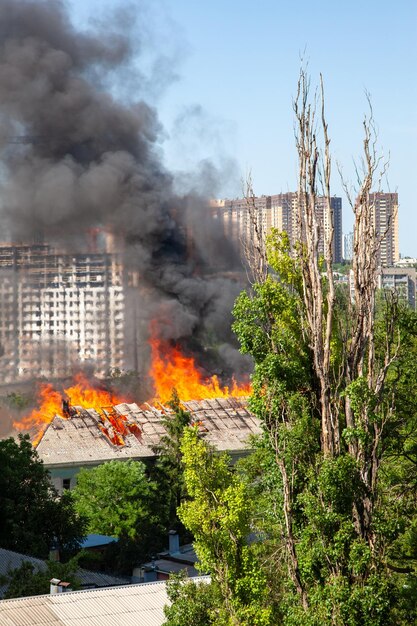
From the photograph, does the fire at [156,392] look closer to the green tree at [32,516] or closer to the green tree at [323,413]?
the green tree at [32,516]

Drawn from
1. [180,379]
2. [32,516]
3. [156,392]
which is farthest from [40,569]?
[180,379]

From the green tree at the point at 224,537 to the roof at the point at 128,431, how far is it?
31.1m

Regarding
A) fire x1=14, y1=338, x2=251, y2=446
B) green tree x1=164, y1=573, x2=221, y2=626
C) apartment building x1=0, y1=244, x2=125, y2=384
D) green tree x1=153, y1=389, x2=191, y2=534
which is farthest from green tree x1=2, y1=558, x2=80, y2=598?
apartment building x1=0, y1=244, x2=125, y2=384

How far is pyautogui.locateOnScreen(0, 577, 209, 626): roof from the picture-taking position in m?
19.7

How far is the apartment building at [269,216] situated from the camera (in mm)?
17734

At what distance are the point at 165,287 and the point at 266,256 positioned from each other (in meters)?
57.6

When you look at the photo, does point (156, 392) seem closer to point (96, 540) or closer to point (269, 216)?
point (96, 540)

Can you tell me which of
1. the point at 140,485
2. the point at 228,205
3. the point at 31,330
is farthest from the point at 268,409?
the point at 228,205

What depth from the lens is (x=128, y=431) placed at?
2137 inches

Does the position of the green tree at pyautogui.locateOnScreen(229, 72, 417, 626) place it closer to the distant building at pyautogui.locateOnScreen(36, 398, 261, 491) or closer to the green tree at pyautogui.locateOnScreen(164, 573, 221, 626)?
the green tree at pyautogui.locateOnScreen(164, 573, 221, 626)

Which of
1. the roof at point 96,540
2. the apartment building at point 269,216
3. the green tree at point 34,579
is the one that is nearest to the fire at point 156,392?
the apartment building at point 269,216

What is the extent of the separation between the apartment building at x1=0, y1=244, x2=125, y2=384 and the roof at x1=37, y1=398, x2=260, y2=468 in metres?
16.3

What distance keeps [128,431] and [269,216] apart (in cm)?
9003

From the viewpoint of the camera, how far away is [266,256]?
1783 centimetres
